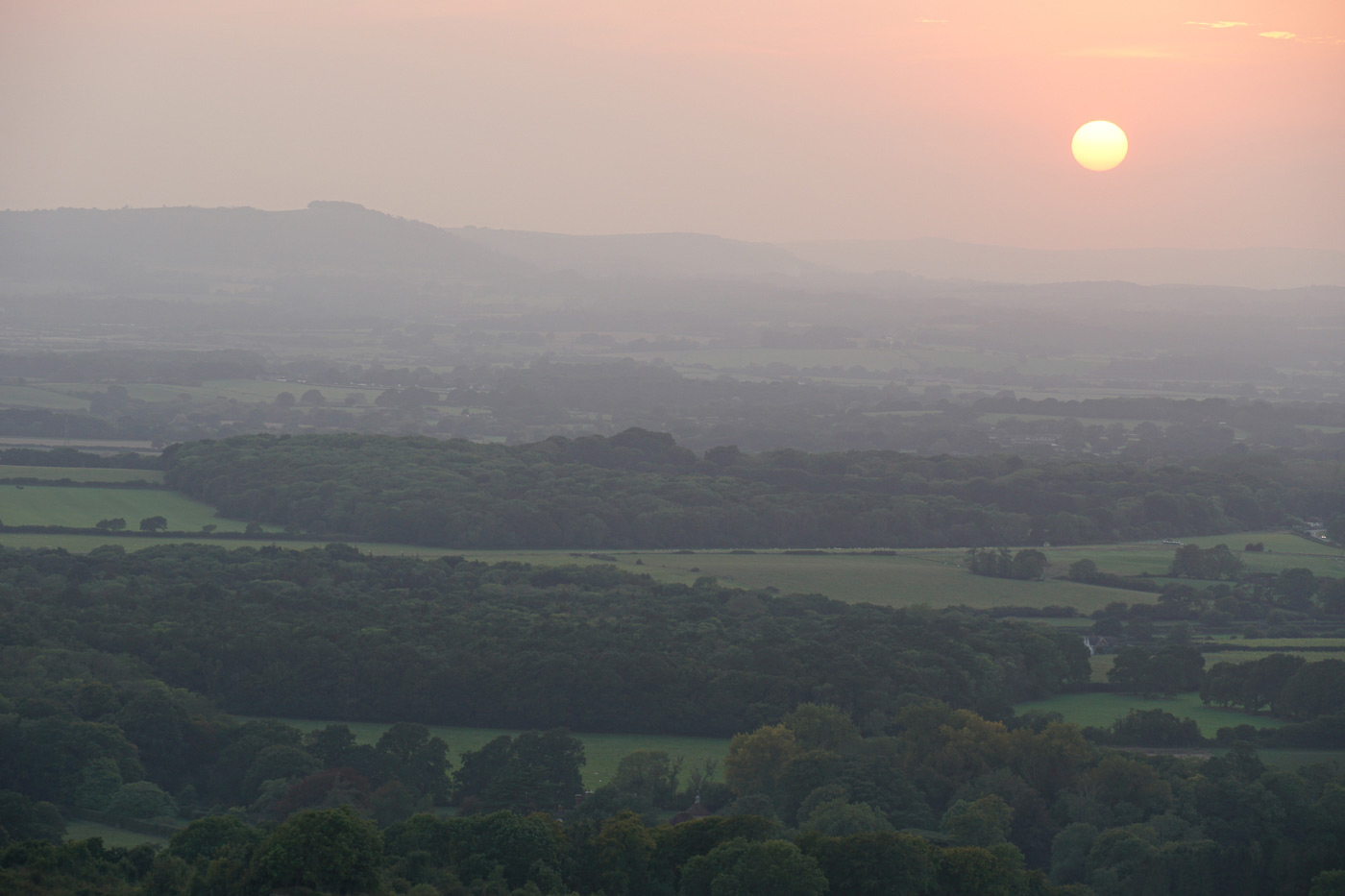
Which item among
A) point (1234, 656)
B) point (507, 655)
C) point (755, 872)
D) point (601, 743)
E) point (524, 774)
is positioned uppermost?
point (507, 655)

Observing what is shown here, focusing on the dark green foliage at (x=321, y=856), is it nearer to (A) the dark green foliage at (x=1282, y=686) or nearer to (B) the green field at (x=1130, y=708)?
(B) the green field at (x=1130, y=708)

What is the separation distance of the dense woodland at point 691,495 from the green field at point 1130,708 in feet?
75.9

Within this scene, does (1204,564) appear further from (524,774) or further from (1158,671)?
(524,774)

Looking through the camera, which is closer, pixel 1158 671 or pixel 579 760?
pixel 579 760

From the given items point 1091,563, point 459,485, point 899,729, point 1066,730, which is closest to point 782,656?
point 899,729

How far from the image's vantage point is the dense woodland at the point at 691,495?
5556cm

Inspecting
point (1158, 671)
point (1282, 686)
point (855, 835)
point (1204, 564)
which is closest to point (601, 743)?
point (855, 835)

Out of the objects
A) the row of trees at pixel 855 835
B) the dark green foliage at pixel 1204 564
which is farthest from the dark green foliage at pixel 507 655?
the dark green foliage at pixel 1204 564

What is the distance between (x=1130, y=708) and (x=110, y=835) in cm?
2127

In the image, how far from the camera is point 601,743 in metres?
30.3

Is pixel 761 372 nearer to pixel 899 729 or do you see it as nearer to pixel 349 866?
pixel 899 729

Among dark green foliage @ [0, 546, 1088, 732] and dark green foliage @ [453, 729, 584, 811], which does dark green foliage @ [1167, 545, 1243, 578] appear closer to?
dark green foliage @ [0, 546, 1088, 732]

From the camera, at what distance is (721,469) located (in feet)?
223

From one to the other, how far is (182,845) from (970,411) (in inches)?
3725
